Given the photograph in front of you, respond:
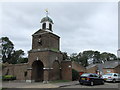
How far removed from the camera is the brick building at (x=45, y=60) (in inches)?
777

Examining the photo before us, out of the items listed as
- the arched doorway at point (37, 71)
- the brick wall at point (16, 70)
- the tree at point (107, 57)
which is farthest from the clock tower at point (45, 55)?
the tree at point (107, 57)

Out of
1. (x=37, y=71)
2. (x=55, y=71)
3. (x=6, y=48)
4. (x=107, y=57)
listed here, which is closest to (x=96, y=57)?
(x=107, y=57)

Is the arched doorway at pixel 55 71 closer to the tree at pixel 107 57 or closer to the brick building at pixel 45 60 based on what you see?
the brick building at pixel 45 60

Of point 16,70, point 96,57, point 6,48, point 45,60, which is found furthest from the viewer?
point 96,57

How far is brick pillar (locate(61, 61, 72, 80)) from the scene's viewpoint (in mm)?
21484

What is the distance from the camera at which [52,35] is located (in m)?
21.4

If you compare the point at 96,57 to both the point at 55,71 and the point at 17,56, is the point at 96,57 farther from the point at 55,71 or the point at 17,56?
the point at 55,71

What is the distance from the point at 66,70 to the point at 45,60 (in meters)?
4.36

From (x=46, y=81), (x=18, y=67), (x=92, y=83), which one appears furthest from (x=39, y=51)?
(x=92, y=83)

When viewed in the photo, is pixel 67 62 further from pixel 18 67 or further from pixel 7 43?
pixel 7 43

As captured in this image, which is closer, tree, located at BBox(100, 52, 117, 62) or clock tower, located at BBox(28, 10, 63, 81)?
clock tower, located at BBox(28, 10, 63, 81)

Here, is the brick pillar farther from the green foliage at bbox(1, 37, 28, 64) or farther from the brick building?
the green foliage at bbox(1, 37, 28, 64)

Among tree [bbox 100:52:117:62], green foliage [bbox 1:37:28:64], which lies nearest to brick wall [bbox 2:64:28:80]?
green foliage [bbox 1:37:28:64]

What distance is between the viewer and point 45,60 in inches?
772
